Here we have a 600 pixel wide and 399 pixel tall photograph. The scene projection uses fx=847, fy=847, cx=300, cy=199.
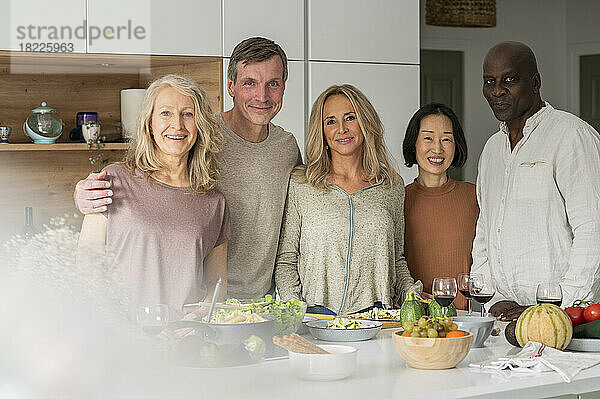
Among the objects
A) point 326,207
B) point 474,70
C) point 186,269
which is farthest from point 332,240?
point 474,70

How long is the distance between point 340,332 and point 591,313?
63cm

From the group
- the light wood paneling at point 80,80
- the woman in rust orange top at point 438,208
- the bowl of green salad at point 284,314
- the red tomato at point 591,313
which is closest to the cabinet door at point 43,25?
the light wood paneling at point 80,80

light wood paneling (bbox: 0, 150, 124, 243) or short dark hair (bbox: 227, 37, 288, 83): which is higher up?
short dark hair (bbox: 227, 37, 288, 83)

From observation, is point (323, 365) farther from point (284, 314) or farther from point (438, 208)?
point (438, 208)

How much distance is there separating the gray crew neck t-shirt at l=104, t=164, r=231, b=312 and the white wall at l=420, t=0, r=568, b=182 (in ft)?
9.95

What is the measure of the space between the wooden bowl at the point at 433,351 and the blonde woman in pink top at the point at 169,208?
881 millimetres

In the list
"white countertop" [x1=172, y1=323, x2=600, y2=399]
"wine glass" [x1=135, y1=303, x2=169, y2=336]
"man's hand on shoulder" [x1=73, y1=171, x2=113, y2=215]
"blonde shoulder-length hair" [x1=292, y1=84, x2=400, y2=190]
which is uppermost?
"blonde shoulder-length hair" [x1=292, y1=84, x2=400, y2=190]

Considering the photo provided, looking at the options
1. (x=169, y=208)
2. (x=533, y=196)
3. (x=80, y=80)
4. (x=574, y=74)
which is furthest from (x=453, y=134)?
(x=574, y=74)

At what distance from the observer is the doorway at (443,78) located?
212 inches

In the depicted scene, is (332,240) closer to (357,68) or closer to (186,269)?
(186,269)

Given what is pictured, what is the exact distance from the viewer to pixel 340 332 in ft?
7.22

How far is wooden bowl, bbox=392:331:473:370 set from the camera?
74.0 inches

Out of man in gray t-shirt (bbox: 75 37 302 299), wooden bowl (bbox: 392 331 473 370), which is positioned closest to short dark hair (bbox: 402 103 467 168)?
man in gray t-shirt (bbox: 75 37 302 299)

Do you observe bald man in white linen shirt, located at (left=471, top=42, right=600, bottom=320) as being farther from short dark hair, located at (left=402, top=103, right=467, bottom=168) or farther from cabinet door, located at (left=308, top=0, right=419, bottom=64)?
cabinet door, located at (left=308, top=0, right=419, bottom=64)
